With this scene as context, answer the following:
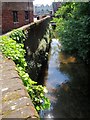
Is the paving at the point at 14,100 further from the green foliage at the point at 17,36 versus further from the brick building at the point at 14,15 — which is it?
the brick building at the point at 14,15

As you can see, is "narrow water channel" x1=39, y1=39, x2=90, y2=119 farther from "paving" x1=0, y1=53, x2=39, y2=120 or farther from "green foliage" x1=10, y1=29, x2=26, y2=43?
"paving" x1=0, y1=53, x2=39, y2=120

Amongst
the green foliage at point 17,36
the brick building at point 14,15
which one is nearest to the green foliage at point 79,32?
the green foliage at point 17,36

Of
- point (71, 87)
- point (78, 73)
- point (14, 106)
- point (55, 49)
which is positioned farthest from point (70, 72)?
point (14, 106)

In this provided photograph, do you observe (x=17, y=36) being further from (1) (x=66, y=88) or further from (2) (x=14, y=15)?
(2) (x=14, y=15)

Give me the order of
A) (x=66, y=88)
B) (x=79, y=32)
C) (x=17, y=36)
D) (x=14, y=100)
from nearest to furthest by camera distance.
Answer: (x=14, y=100) → (x=17, y=36) → (x=79, y=32) → (x=66, y=88)

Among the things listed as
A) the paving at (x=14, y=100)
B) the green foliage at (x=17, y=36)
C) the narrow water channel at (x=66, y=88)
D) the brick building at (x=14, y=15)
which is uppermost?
the brick building at (x=14, y=15)

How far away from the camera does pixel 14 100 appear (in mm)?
2391

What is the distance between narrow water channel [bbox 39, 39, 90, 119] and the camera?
9909mm

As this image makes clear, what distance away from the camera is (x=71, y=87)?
1312 cm

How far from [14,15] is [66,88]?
14636mm

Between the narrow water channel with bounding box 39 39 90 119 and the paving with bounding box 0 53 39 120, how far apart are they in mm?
6679

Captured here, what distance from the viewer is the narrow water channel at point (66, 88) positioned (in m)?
9.91

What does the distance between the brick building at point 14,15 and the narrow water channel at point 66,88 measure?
19.8ft

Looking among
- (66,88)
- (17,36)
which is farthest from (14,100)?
(66,88)
